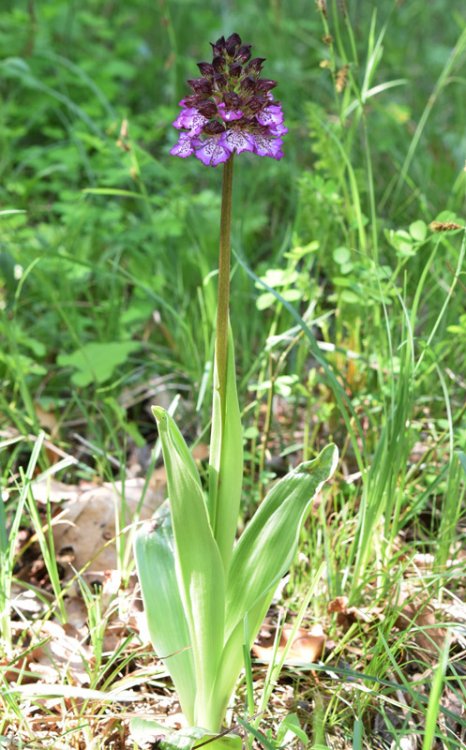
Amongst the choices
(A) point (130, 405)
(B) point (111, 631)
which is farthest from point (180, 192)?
(B) point (111, 631)

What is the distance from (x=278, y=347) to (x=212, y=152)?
3.62 ft

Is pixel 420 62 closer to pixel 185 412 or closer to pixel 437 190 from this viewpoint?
pixel 437 190

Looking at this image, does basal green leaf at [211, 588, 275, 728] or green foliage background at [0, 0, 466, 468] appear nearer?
basal green leaf at [211, 588, 275, 728]

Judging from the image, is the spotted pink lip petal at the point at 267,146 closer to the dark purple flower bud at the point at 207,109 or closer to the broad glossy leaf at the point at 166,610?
the dark purple flower bud at the point at 207,109

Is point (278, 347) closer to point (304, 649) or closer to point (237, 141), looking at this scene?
point (304, 649)

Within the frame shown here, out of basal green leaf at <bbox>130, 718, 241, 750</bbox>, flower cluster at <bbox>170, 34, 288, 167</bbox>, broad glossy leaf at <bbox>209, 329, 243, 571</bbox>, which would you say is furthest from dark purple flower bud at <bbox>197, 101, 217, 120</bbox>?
basal green leaf at <bbox>130, 718, 241, 750</bbox>

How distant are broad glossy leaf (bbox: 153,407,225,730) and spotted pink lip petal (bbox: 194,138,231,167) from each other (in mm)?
381

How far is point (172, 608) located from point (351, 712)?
38 centimetres

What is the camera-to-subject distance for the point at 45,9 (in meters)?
3.92

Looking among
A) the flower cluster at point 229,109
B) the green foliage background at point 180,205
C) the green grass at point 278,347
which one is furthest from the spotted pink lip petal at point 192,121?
the green foliage background at point 180,205

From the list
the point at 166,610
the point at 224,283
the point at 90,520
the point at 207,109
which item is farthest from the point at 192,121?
the point at 90,520

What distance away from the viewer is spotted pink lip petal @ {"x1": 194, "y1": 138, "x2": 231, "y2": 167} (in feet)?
3.74

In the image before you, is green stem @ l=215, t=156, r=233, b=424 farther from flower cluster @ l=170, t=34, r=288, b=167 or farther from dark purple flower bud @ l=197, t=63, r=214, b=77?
dark purple flower bud @ l=197, t=63, r=214, b=77

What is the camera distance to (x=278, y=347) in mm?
2217
